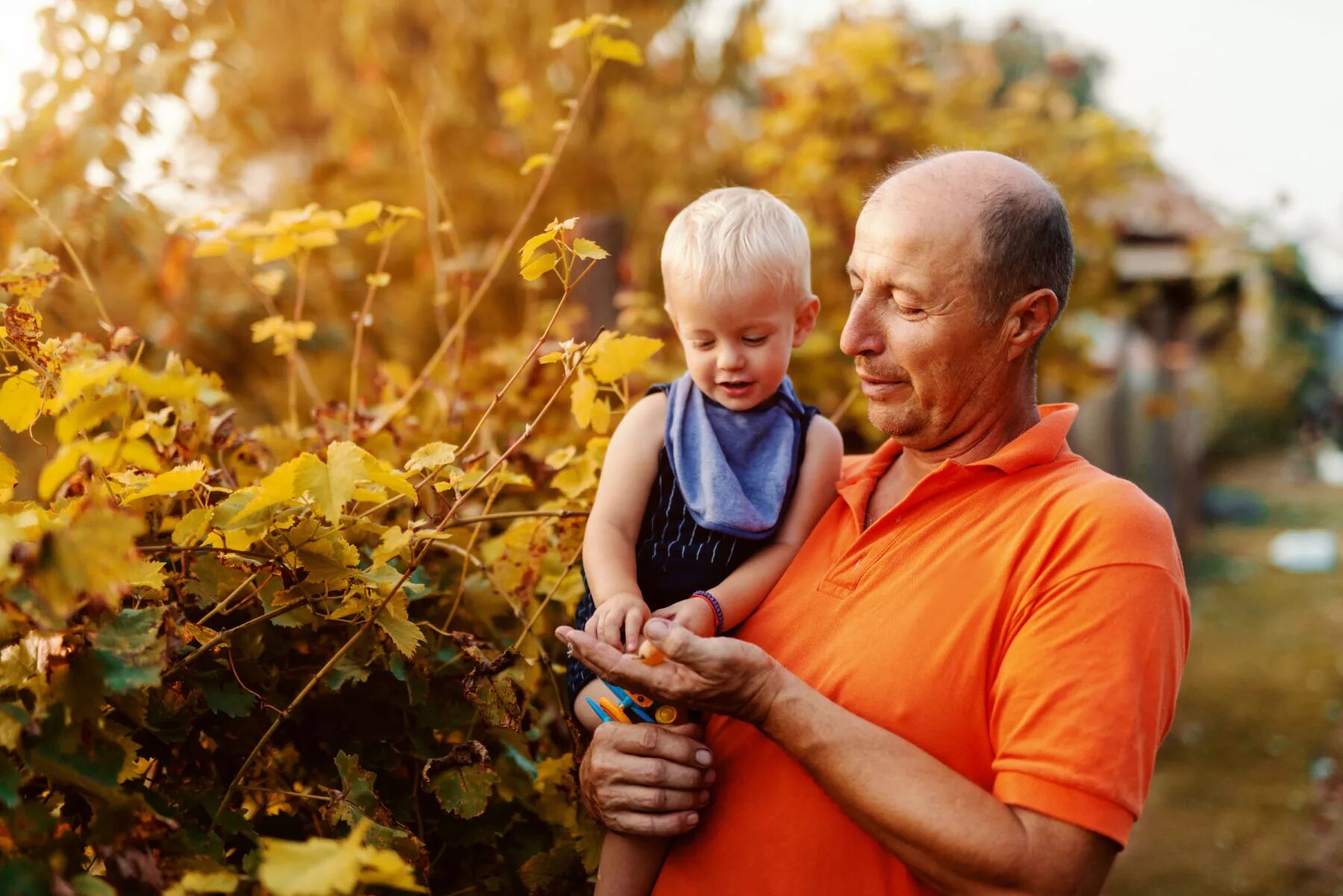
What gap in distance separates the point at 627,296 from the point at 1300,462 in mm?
22710

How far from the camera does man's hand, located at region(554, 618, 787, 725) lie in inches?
63.3

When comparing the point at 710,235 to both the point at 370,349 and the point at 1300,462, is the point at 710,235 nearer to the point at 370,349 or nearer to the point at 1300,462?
the point at 370,349

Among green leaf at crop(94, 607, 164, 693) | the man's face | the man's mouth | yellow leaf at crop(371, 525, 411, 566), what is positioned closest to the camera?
green leaf at crop(94, 607, 164, 693)

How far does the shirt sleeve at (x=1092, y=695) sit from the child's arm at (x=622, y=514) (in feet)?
2.01

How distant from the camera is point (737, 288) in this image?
1.88 m

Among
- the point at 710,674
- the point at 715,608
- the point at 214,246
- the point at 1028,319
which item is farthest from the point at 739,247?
the point at 214,246

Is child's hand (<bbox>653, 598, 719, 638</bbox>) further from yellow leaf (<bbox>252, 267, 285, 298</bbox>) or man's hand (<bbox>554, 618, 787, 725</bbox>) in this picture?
yellow leaf (<bbox>252, 267, 285, 298</bbox>)

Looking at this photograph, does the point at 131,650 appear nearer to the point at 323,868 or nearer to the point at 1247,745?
the point at 323,868

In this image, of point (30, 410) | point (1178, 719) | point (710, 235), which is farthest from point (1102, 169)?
point (30, 410)

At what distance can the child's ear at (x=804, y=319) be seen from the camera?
6.68ft

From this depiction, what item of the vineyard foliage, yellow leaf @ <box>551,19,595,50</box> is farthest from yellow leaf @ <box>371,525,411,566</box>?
yellow leaf @ <box>551,19,595,50</box>

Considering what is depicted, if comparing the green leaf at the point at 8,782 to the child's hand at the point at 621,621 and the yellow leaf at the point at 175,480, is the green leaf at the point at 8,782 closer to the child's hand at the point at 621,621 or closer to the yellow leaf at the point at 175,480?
→ the yellow leaf at the point at 175,480

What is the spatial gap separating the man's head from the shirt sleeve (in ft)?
1.43

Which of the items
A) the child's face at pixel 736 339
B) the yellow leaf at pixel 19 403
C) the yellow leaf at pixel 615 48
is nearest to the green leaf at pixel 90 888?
the yellow leaf at pixel 19 403
